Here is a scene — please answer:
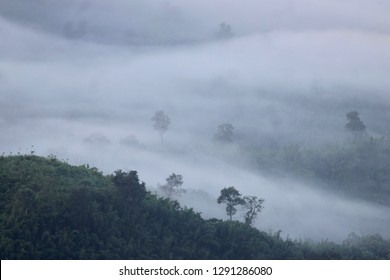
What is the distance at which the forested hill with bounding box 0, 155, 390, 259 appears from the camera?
255ft

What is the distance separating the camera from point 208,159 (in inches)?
6594

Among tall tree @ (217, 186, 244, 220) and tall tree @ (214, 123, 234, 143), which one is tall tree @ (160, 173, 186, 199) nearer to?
tall tree @ (217, 186, 244, 220)

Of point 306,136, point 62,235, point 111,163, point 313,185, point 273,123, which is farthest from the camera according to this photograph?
point 273,123

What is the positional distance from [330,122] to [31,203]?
113 m

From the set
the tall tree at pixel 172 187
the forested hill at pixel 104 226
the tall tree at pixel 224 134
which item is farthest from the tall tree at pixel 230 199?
the tall tree at pixel 224 134

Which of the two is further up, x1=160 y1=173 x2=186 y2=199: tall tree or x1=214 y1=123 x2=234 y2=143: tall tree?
x1=214 y1=123 x2=234 y2=143: tall tree

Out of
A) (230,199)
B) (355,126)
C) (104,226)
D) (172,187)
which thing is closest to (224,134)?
(355,126)

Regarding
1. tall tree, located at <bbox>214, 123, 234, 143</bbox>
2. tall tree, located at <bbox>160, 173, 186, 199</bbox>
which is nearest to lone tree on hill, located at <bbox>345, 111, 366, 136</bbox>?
tall tree, located at <bbox>214, 123, 234, 143</bbox>

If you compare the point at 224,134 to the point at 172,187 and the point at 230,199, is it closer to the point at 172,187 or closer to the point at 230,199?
the point at 172,187

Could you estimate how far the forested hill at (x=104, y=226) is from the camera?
255 ft

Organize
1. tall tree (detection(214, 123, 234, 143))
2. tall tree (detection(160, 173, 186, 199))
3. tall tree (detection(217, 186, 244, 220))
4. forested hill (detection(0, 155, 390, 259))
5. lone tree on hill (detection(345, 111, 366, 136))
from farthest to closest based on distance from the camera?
1. tall tree (detection(214, 123, 234, 143))
2. lone tree on hill (detection(345, 111, 366, 136))
3. tall tree (detection(160, 173, 186, 199))
4. tall tree (detection(217, 186, 244, 220))
5. forested hill (detection(0, 155, 390, 259))

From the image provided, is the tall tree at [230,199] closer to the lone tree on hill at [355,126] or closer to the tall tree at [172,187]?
the tall tree at [172,187]

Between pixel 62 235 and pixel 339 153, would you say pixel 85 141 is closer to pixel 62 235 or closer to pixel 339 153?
pixel 339 153
